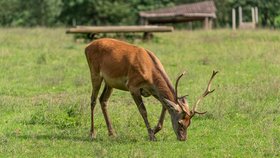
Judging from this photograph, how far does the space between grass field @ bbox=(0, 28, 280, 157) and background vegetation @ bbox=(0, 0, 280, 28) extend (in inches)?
888

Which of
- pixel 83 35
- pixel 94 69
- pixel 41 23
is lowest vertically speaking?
pixel 41 23

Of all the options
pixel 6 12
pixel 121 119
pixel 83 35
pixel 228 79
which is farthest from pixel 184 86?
pixel 6 12

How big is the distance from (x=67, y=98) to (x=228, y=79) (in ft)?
15.0

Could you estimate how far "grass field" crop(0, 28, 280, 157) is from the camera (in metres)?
8.74

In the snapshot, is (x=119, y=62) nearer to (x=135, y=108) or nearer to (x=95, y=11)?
(x=135, y=108)

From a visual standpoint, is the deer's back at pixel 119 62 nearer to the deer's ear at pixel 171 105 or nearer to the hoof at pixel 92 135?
the deer's ear at pixel 171 105

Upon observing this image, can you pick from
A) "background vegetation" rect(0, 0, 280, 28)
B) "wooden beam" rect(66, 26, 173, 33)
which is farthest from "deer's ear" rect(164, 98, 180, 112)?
"background vegetation" rect(0, 0, 280, 28)

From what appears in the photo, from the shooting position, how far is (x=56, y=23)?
48188 millimetres

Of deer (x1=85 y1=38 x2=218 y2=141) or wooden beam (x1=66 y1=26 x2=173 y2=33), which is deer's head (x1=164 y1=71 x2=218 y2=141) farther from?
wooden beam (x1=66 y1=26 x2=173 y2=33)

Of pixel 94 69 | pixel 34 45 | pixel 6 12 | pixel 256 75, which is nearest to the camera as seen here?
pixel 94 69

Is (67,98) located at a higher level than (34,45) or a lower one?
higher

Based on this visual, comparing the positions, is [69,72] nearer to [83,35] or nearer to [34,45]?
[34,45]

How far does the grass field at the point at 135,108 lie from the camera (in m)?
8.74

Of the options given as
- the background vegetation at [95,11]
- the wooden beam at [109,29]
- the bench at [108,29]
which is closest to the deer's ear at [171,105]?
the bench at [108,29]
